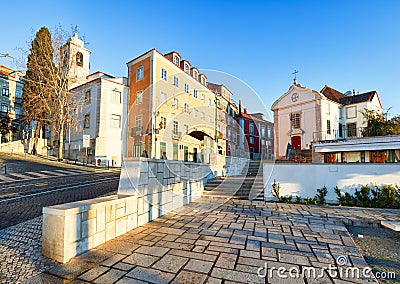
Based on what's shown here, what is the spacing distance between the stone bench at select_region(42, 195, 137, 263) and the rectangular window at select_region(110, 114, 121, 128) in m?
18.5

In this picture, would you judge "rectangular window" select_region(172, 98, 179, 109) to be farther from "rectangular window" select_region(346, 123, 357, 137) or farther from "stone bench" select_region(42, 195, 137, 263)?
"rectangular window" select_region(346, 123, 357, 137)

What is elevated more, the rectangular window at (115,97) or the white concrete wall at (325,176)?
the rectangular window at (115,97)

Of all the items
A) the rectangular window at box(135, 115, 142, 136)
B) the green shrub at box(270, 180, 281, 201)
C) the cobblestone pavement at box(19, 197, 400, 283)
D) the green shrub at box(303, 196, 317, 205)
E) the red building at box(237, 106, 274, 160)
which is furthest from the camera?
the green shrub at box(270, 180, 281, 201)

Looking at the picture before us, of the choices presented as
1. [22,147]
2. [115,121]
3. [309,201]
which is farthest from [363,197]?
[22,147]

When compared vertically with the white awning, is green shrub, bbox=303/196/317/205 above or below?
below

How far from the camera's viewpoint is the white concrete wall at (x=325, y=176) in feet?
18.0

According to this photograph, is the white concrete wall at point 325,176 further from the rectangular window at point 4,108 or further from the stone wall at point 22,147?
the rectangular window at point 4,108

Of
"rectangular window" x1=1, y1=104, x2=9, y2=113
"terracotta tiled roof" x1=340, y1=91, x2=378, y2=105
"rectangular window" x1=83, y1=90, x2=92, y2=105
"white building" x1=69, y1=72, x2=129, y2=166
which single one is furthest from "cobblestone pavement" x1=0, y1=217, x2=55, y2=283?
"rectangular window" x1=1, y1=104, x2=9, y2=113

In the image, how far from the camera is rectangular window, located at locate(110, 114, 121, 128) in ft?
65.9

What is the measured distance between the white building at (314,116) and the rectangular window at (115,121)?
14.5 meters

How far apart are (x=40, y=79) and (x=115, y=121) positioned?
7351 mm

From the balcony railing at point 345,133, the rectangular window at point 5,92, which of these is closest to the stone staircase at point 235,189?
the balcony railing at point 345,133

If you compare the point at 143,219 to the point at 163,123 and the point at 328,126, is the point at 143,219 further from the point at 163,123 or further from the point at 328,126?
the point at 328,126

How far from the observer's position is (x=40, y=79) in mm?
18969
